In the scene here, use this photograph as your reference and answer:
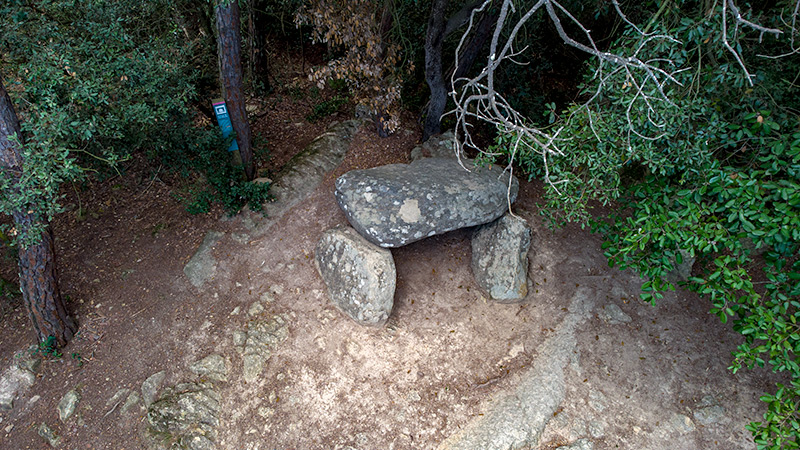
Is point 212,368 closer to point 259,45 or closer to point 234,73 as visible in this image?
point 234,73

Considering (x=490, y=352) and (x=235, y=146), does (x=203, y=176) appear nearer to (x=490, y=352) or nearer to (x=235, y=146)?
(x=235, y=146)

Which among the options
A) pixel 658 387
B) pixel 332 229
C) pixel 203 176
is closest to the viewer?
pixel 658 387

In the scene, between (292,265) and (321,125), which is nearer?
(292,265)

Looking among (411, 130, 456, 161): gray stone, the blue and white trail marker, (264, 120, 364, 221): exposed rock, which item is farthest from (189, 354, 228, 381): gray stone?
(411, 130, 456, 161): gray stone

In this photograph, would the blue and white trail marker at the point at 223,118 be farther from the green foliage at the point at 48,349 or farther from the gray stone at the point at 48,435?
the gray stone at the point at 48,435

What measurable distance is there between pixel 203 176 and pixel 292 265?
7.99 feet

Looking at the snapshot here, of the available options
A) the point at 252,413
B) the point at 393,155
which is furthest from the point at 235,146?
the point at 252,413

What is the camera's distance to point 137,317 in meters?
6.13

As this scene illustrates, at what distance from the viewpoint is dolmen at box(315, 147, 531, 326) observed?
246 inches

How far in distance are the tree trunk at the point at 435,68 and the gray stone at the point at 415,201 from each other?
1147 mm

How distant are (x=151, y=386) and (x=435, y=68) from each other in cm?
668

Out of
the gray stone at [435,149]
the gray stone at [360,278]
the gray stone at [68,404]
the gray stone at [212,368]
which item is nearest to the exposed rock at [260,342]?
the gray stone at [212,368]

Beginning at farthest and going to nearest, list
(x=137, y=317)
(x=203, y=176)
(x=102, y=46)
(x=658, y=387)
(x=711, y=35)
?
1. (x=203, y=176)
2. (x=137, y=317)
3. (x=658, y=387)
4. (x=102, y=46)
5. (x=711, y=35)

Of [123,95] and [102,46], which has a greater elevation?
[102,46]
